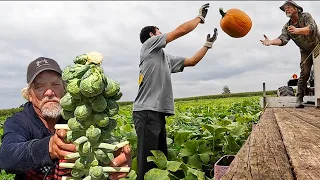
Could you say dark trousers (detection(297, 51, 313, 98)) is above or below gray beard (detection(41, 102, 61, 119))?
above

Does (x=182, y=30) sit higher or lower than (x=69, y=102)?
higher

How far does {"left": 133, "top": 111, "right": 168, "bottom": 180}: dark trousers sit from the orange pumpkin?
7.09 ft

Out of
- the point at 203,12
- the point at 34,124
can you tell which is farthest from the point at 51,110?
the point at 203,12

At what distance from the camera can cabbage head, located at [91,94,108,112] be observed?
4.63 feet

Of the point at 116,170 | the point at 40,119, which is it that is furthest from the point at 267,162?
the point at 40,119

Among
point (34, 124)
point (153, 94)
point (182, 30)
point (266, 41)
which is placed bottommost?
point (34, 124)

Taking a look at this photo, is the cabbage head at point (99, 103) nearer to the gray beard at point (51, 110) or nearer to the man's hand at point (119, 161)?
the man's hand at point (119, 161)

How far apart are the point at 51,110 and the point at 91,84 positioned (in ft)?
4.67

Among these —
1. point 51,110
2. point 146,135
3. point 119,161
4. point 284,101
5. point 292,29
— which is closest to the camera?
point 119,161

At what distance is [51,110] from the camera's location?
2686 mm

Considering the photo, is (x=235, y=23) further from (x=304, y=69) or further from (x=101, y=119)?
(x=101, y=119)

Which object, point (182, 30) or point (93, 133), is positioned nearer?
point (93, 133)

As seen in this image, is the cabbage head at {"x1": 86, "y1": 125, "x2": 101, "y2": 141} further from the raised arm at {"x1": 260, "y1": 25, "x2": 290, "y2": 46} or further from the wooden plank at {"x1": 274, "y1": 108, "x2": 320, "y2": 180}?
the raised arm at {"x1": 260, "y1": 25, "x2": 290, "y2": 46}

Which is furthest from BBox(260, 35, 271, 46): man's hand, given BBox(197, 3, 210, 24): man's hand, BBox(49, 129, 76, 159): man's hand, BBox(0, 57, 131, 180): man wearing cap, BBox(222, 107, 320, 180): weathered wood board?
BBox(49, 129, 76, 159): man's hand
